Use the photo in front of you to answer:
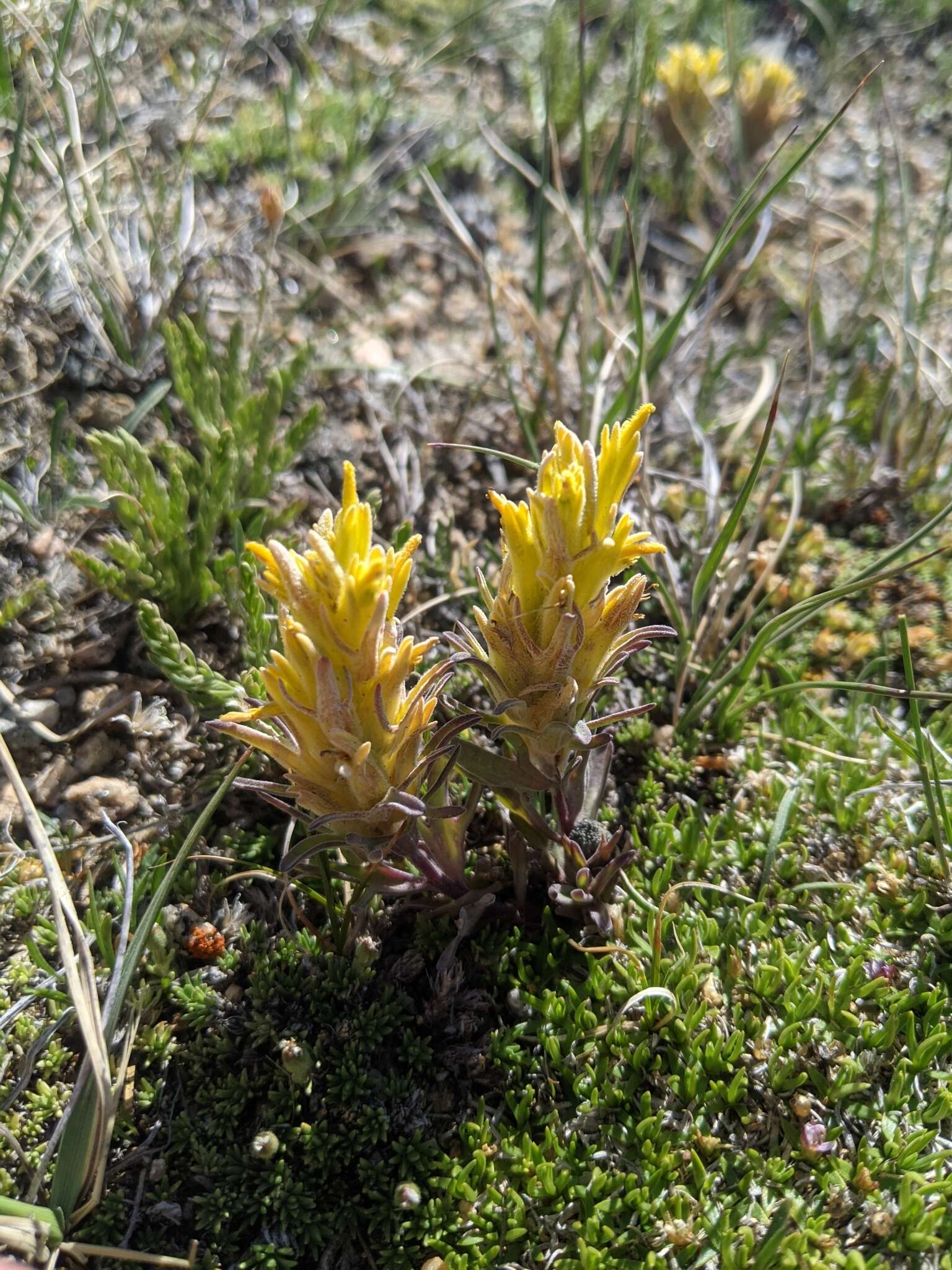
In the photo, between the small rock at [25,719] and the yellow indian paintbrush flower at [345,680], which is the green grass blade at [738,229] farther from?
the small rock at [25,719]

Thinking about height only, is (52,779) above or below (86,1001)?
above

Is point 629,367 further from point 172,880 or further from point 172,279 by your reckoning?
point 172,880

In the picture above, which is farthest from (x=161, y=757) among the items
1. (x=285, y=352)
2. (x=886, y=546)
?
(x=886, y=546)

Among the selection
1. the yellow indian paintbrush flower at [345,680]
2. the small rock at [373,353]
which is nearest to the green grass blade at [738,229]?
the small rock at [373,353]

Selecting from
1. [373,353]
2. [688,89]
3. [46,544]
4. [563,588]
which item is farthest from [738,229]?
[688,89]

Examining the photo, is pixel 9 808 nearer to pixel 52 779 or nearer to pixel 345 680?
pixel 52 779

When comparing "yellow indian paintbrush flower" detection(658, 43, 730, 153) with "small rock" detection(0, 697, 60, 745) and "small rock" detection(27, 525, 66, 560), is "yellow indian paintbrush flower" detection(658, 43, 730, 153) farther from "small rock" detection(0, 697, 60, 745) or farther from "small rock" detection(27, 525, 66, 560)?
"small rock" detection(0, 697, 60, 745)
